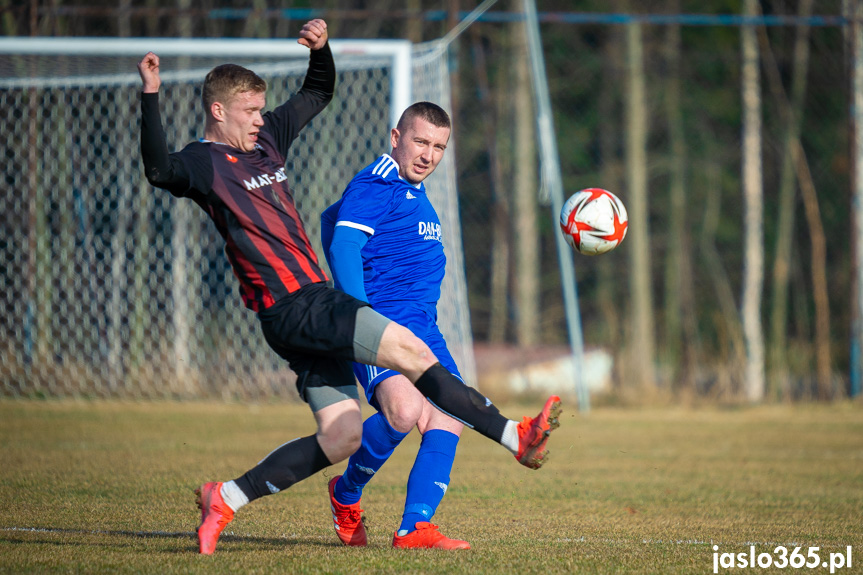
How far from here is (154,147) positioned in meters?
3.47

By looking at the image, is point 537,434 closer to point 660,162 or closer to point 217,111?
point 217,111

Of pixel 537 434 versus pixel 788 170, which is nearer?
pixel 537 434

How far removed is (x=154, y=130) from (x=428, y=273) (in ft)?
4.50

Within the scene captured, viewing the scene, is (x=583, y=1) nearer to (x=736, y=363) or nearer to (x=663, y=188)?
(x=663, y=188)

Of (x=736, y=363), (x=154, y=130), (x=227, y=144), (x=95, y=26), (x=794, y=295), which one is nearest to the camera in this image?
(x=154, y=130)

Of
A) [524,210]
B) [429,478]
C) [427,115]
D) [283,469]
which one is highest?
[427,115]

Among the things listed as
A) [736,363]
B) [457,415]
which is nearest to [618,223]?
[457,415]

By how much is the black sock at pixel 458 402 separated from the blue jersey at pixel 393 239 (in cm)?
58

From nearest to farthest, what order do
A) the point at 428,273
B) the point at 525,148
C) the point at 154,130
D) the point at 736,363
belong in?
the point at 154,130, the point at 428,273, the point at 736,363, the point at 525,148

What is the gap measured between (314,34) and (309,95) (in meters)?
0.32

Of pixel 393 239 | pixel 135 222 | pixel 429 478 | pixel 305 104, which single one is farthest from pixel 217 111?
pixel 135 222

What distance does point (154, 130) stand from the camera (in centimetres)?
349

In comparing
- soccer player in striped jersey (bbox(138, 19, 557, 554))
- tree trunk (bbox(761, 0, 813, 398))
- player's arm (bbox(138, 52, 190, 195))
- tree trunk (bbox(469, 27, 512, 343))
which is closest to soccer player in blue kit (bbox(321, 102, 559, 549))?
soccer player in striped jersey (bbox(138, 19, 557, 554))

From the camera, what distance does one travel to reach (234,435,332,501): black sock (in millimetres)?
3715
